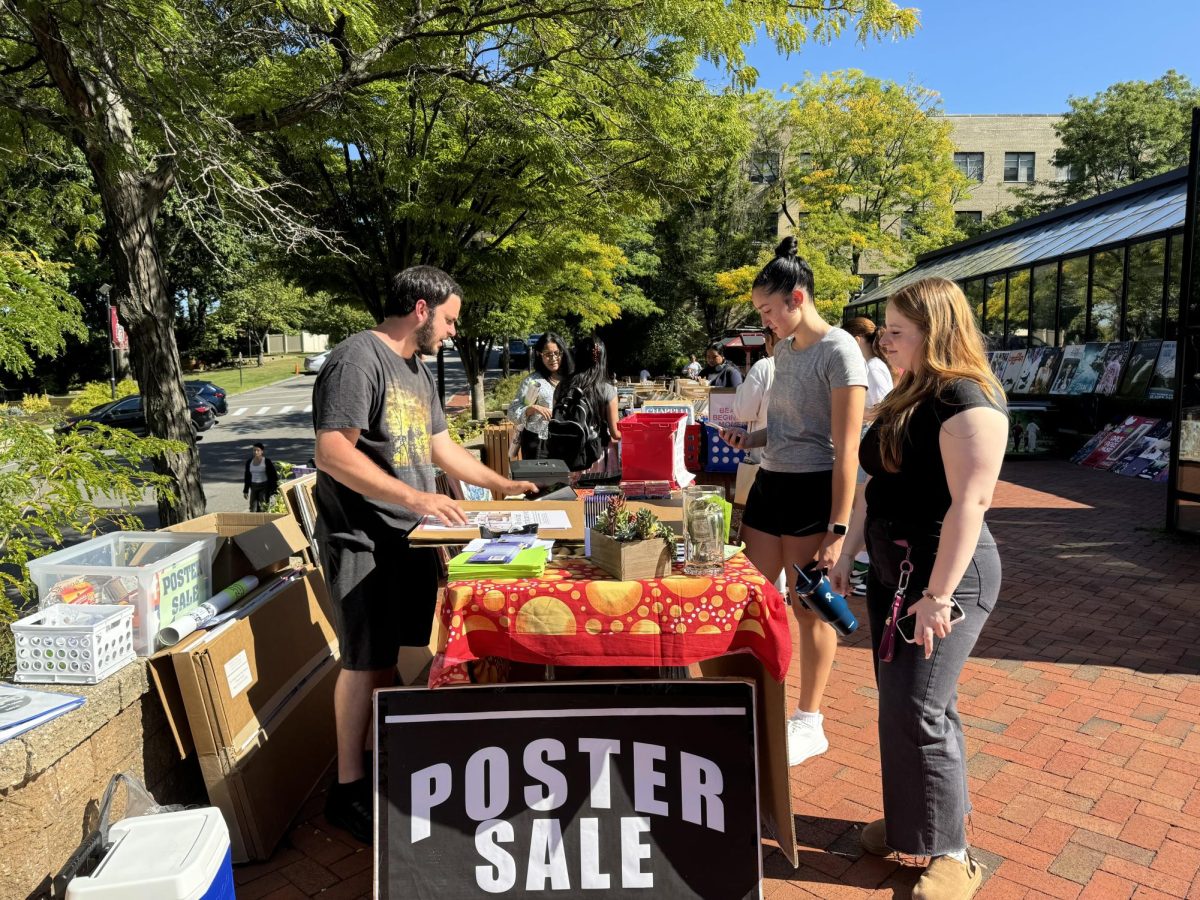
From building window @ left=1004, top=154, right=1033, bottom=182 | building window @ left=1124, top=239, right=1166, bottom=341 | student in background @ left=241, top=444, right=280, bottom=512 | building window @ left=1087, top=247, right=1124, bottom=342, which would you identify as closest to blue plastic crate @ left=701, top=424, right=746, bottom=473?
student in background @ left=241, top=444, right=280, bottom=512

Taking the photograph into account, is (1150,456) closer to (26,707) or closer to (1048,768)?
(1048,768)

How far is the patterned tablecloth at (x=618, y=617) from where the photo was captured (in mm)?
2334

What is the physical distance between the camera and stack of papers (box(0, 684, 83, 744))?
2.25 m

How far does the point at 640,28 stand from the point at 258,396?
3417cm

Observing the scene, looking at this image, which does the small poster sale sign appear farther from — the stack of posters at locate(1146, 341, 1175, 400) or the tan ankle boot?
the stack of posters at locate(1146, 341, 1175, 400)

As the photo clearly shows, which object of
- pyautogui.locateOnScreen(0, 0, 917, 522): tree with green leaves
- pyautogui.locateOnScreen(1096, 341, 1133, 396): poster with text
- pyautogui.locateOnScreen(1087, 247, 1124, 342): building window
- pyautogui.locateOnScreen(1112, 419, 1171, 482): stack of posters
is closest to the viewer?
pyautogui.locateOnScreen(0, 0, 917, 522): tree with green leaves

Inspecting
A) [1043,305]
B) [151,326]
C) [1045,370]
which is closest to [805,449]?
[151,326]

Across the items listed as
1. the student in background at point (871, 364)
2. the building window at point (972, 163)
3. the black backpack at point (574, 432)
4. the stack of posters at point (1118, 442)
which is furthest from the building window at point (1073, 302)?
the building window at point (972, 163)

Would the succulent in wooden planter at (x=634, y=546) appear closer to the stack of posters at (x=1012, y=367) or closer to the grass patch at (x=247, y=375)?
the stack of posters at (x=1012, y=367)

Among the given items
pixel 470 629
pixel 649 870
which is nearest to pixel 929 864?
pixel 649 870

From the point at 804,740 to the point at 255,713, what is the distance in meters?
2.22

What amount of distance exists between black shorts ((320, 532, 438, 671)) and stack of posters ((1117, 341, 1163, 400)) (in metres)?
13.4

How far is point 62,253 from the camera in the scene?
29.5 metres

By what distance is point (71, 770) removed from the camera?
238 centimetres
